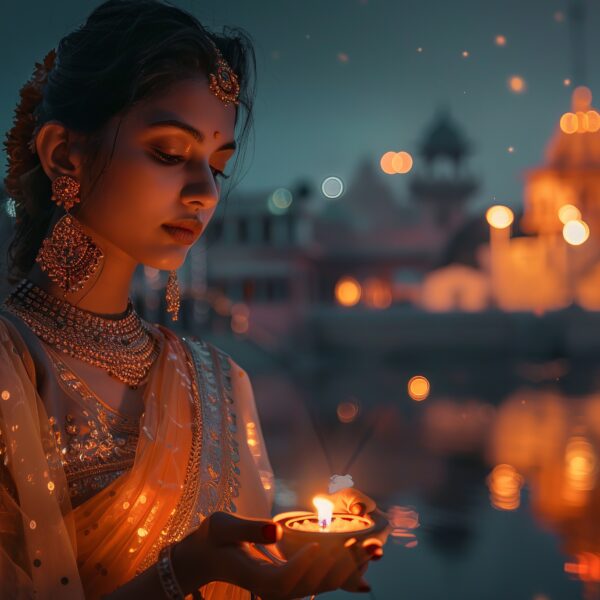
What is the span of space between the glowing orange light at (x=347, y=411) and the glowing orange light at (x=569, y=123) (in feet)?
50.4

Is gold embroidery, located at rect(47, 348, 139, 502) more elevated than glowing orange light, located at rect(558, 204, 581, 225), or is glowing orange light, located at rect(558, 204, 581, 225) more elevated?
glowing orange light, located at rect(558, 204, 581, 225)

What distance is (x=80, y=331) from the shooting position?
149cm

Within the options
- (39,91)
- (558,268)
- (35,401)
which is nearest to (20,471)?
Answer: (35,401)

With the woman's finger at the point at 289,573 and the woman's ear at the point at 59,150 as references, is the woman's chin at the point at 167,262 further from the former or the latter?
the woman's finger at the point at 289,573

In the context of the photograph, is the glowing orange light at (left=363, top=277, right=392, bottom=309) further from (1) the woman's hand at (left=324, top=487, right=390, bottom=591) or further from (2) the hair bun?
(1) the woman's hand at (left=324, top=487, right=390, bottom=591)

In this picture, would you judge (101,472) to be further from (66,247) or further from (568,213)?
(568,213)

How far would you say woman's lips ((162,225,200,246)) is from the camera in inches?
58.0

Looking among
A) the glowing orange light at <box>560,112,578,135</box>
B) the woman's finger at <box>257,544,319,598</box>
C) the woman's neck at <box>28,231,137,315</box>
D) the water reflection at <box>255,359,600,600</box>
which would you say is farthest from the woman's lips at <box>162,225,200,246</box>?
the glowing orange light at <box>560,112,578,135</box>

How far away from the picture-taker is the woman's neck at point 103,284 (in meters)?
1.50

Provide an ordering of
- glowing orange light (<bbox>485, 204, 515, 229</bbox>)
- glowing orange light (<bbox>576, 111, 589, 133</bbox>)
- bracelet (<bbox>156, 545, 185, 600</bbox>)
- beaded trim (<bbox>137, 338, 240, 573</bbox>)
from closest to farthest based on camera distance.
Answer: bracelet (<bbox>156, 545, 185, 600</bbox>) → beaded trim (<bbox>137, 338, 240, 573</bbox>) → glowing orange light (<bbox>485, 204, 515, 229</bbox>) → glowing orange light (<bbox>576, 111, 589, 133</bbox>)

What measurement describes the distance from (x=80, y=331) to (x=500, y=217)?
22.7 meters

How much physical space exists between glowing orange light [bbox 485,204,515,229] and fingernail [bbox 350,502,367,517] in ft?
68.4

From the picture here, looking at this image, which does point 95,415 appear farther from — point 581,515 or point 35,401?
point 581,515

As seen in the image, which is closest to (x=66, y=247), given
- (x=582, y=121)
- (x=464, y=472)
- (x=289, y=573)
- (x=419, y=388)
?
(x=289, y=573)
